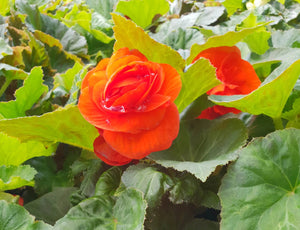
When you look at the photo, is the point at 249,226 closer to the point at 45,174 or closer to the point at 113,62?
the point at 113,62

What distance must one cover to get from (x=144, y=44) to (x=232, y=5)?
802 millimetres

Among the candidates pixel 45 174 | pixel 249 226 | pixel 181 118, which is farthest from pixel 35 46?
pixel 249 226

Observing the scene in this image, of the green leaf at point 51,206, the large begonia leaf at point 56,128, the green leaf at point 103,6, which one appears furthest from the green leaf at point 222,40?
the green leaf at point 103,6

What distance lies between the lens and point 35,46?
32.9 inches

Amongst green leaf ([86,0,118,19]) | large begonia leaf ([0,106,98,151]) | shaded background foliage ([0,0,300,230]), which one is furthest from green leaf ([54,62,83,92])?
green leaf ([86,0,118,19])

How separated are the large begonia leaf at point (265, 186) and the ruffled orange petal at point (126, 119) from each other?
0.11 metres

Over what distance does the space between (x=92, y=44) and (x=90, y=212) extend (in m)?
0.75

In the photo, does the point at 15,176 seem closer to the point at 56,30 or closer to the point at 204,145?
the point at 204,145

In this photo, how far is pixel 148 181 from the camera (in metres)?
0.46

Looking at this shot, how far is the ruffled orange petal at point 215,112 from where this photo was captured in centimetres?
57

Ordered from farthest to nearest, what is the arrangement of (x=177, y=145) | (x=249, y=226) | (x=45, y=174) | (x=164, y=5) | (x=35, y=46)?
(x=164, y=5) → (x=35, y=46) → (x=45, y=174) → (x=177, y=145) → (x=249, y=226)

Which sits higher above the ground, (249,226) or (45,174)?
(249,226)

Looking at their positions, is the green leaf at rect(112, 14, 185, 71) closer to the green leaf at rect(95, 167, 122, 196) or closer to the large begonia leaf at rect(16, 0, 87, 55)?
the green leaf at rect(95, 167, 122, 196)

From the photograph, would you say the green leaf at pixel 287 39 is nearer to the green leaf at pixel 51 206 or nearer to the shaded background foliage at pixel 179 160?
the shaded background foliage at pixel 179 160
